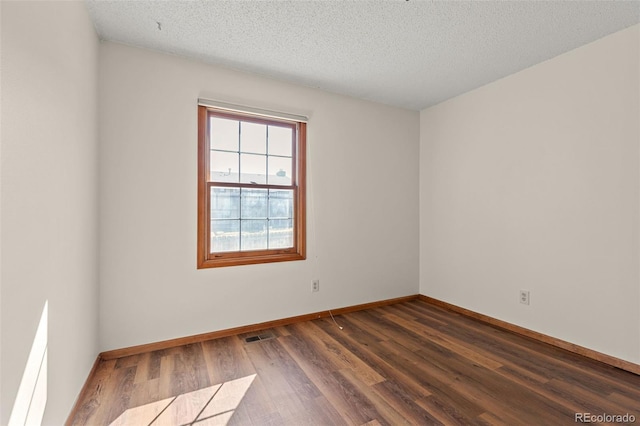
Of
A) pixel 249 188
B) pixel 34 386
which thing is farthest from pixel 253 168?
pixel 34 386

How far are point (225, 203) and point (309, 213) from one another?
90 centimetres

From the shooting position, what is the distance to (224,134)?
3.01 metres

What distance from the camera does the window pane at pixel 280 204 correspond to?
3270 mm

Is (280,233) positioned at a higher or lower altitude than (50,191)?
lower

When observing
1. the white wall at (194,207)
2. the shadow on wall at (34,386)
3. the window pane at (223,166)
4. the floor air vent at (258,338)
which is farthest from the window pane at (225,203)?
the shadow on wall at (34,386)

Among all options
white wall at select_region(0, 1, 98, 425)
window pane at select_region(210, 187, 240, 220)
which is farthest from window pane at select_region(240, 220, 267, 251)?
white wall at select_region(0, 1, 98, 425)

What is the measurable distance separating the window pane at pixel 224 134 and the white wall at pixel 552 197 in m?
2.53

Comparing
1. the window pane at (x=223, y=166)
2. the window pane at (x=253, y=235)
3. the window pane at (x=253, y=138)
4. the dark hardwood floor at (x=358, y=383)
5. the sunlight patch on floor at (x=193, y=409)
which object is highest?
the window pane at (x=253, y=138)

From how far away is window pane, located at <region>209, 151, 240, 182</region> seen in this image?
9.69 ft

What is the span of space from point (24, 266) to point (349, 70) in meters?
2.81

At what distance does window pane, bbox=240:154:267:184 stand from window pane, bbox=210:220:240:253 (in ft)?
1.51

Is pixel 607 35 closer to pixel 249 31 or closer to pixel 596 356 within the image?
pixel 596 356

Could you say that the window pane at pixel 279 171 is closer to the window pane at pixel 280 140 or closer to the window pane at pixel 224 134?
the window pane at pixel 280 140

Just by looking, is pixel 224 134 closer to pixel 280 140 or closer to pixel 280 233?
pixel 280 140
